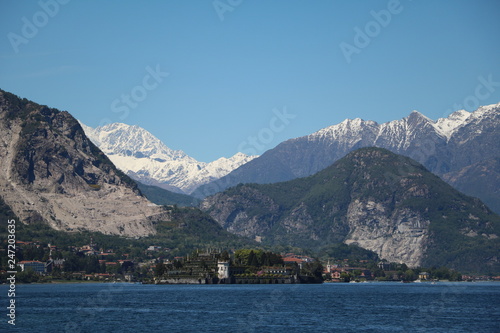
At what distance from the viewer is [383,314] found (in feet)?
579

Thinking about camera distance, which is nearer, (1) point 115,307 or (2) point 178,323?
(2) point 178,323

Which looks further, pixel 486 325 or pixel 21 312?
pixel 21 312

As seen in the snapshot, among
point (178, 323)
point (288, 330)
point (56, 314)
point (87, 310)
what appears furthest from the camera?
point (87, 310)

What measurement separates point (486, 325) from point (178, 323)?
51072mm

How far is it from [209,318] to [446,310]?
5127 centimetres

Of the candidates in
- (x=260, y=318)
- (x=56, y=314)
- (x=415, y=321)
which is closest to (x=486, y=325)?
(x=415, y=321)

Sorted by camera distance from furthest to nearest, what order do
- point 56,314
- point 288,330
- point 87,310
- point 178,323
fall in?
point 87,310 < point 56,314 < point 178,323 < point 288,330

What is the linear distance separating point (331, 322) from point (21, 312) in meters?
59.3

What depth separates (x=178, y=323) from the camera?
157500 millimetres

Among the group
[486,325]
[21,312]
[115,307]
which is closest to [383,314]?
[486,325]

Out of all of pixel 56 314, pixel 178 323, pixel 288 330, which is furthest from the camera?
pixel 56 314

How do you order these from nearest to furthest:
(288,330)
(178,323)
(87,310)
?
1. (288,330)
2. (178,323)
3. (87,310)

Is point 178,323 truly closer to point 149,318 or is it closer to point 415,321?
point 149,318

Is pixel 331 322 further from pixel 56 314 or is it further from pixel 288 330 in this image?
pixel 56 314
